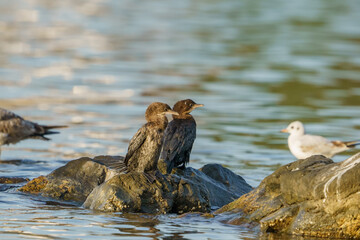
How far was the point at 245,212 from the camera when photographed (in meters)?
8.86

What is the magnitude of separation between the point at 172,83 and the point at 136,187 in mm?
12002

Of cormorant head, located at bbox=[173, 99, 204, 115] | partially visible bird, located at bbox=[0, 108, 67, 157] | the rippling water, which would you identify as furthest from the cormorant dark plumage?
partially visible bird, located at bbox=[0, 108, 67, 157]

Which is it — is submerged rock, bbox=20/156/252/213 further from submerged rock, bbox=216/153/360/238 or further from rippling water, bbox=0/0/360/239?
submerged rock, bbox=216/153/360/238

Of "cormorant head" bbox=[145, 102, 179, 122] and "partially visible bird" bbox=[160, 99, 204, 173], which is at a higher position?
"cormorant head" bbox=[145, 102, 179, 122]

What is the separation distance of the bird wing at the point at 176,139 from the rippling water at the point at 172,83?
1459mm

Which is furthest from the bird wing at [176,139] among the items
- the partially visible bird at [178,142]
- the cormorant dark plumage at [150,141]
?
the cormorant dark plumage at [150,141]

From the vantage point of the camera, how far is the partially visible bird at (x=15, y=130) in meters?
14.5

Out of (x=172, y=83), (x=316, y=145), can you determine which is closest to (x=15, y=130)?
(x=316, y=145)

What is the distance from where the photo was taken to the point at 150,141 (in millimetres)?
9414

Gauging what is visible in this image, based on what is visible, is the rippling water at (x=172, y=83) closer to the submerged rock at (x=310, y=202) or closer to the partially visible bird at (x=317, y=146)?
the submerged rock at (x=310, y=202)

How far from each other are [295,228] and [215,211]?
140cm

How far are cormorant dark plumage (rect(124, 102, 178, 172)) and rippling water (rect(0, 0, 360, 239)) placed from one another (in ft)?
2.61

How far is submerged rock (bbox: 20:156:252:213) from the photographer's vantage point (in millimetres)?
9148

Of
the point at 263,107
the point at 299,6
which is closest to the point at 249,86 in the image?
the point at 263,107
